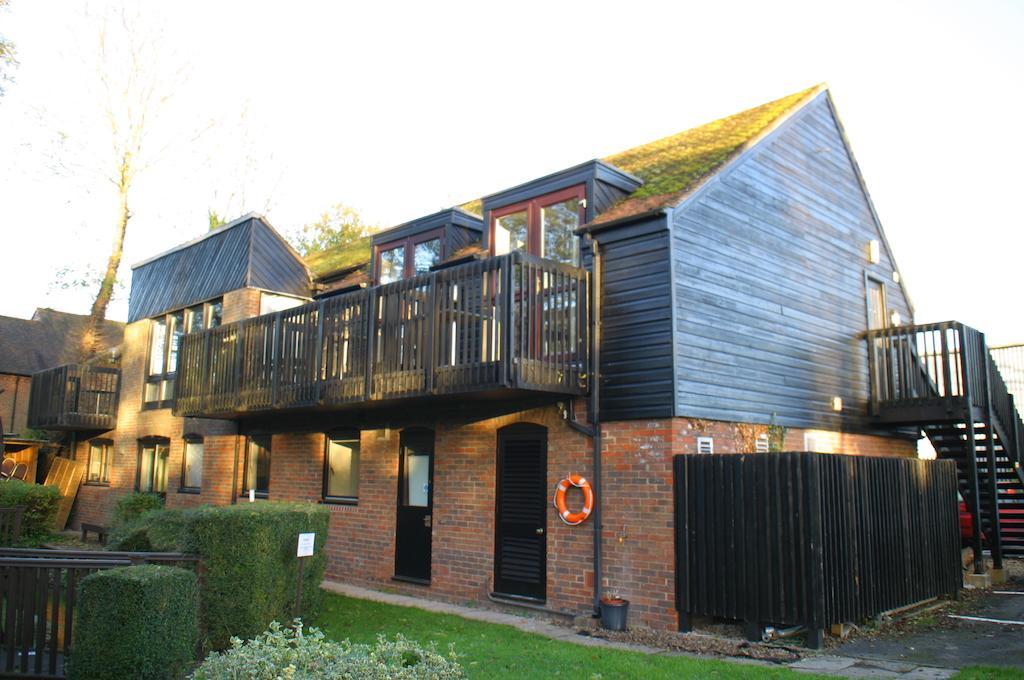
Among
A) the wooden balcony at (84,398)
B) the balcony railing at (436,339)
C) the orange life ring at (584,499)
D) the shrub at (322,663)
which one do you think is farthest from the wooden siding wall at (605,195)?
the wooden balcony at (84,398)

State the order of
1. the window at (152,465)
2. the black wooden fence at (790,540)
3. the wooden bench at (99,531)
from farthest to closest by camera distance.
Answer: the window at (152,465) < the wooden bench at (99,531) < the black wooden fence at (790,540)

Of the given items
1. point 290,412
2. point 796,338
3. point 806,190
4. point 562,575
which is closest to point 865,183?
point 806,190

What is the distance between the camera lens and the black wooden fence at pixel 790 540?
9.20m

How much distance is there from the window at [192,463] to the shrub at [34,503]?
3.20 metres

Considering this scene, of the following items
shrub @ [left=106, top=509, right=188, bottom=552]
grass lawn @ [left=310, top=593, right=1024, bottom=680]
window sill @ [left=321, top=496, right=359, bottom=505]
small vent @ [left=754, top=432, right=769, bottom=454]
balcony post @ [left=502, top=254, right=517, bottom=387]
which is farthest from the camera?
window sill @ [left=321, top=496, right=359, bottom=505]

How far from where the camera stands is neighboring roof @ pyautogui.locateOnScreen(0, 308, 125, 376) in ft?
A: 116

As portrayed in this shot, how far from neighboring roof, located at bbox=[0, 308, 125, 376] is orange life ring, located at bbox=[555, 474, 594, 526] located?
28627 mm

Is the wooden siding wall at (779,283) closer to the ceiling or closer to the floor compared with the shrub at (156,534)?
closer to the ceiling

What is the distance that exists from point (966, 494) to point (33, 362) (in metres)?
35.3

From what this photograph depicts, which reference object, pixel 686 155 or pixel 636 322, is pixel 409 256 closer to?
pixel 686 155

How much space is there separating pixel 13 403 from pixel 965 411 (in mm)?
35064

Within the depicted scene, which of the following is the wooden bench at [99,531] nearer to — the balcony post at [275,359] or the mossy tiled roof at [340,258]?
the balcony post at [275,359]

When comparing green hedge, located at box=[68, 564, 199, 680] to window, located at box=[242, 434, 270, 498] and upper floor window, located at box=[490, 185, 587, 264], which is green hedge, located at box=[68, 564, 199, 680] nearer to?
upper floor window, located at box=[490, 185, 587, 264]

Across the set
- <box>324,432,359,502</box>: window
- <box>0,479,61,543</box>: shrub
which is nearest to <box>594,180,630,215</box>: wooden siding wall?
<box>324,432,359,502</box>: window
